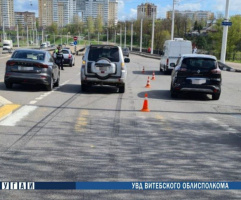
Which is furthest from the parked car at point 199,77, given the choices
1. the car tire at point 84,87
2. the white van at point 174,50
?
the white van at point 174,50

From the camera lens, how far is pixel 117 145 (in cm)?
694

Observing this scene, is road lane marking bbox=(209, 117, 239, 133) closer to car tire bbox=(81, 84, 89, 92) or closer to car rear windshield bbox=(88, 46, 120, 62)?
car rear windshield bbox=(88, 46, 120, 62)

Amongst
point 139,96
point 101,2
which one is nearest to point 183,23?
point 101,2

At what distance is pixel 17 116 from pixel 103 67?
18.9 feet

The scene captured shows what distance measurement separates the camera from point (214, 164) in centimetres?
602

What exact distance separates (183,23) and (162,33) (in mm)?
23314

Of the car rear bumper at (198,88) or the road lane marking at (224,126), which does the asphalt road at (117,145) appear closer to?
the road lane marking at (224,126)

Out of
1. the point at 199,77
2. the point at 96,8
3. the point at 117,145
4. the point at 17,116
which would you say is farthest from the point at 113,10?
the point at 117,145

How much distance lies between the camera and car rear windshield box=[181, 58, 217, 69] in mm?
13625

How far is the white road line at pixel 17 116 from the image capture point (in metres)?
8.51

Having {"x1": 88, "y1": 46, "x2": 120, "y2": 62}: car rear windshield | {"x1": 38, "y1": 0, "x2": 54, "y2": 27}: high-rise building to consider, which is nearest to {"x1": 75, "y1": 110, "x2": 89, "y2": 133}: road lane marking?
{"x1": 88, "y1": 46, "x2": 120, "y2": 62}: car rear windshield

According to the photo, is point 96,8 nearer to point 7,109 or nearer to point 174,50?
point 174,50

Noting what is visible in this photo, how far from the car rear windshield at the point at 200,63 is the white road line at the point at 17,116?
235 inches

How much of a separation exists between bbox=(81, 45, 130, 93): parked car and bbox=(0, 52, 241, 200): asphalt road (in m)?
2.30
